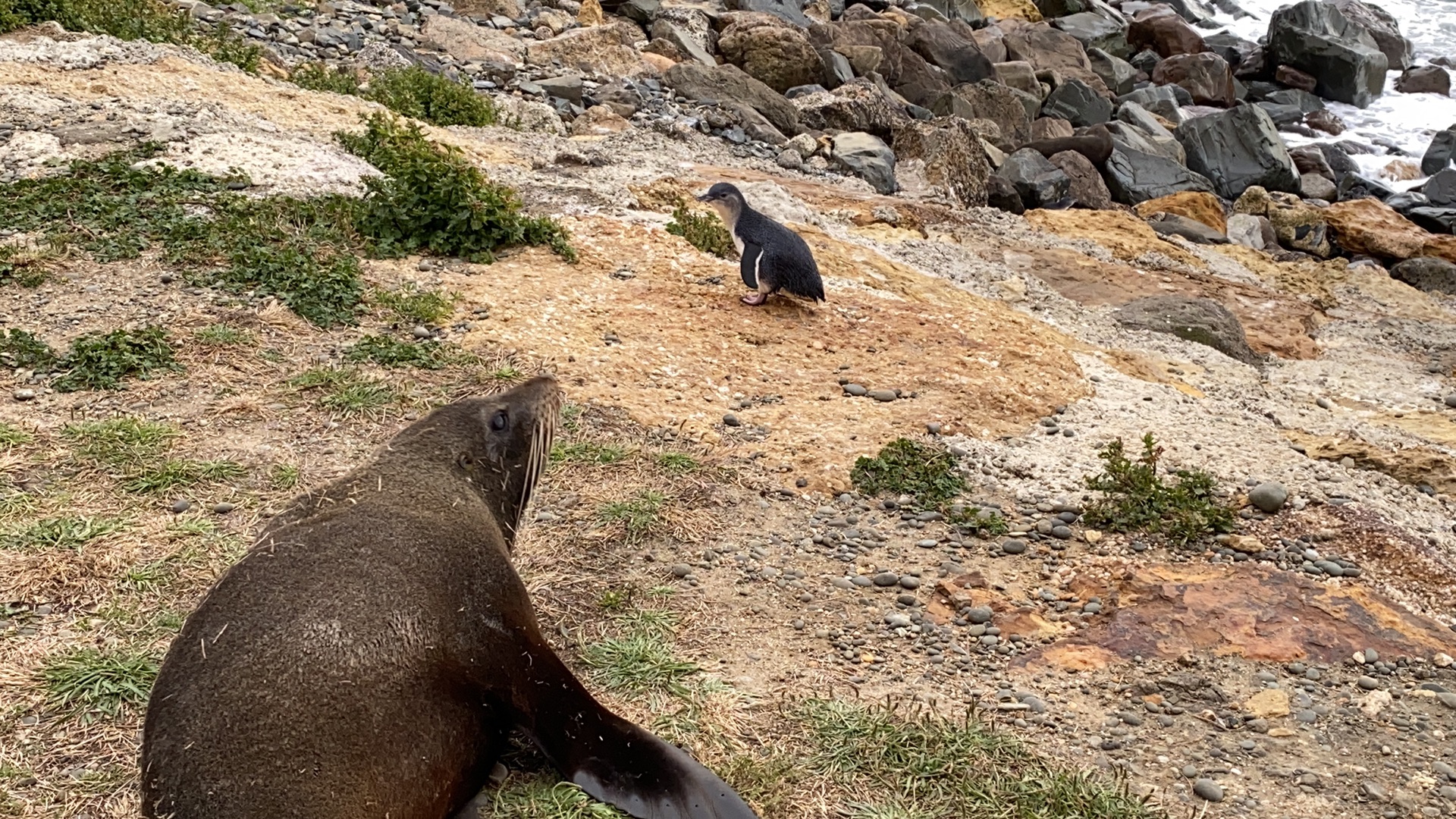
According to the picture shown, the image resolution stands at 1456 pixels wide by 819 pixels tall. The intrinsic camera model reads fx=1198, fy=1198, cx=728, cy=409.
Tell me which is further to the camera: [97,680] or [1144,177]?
[1144,177]

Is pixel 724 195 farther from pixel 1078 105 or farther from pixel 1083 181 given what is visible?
pixel 1078 105

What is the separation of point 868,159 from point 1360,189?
40.3ft

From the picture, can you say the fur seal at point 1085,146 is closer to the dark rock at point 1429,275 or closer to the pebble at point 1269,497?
the dark rock at point 1429,275

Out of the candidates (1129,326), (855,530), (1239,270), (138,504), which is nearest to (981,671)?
(855,530)

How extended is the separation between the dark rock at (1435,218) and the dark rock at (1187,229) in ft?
21.4

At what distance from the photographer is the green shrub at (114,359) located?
6086 mm

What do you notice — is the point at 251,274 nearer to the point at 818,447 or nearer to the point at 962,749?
the point at 818,447

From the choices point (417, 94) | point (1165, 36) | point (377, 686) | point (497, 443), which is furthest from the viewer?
point (1165, 36)

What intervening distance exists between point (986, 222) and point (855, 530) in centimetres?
771

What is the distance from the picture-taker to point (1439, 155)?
23.6 m

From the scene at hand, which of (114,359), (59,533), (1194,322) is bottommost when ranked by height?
(1194,322)

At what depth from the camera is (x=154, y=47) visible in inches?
443

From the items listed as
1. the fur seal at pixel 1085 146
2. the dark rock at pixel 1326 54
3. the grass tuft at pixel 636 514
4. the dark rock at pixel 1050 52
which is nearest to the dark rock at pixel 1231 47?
the dark rock at pixel 1326 54

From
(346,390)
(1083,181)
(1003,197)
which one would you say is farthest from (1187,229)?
(346,390)
